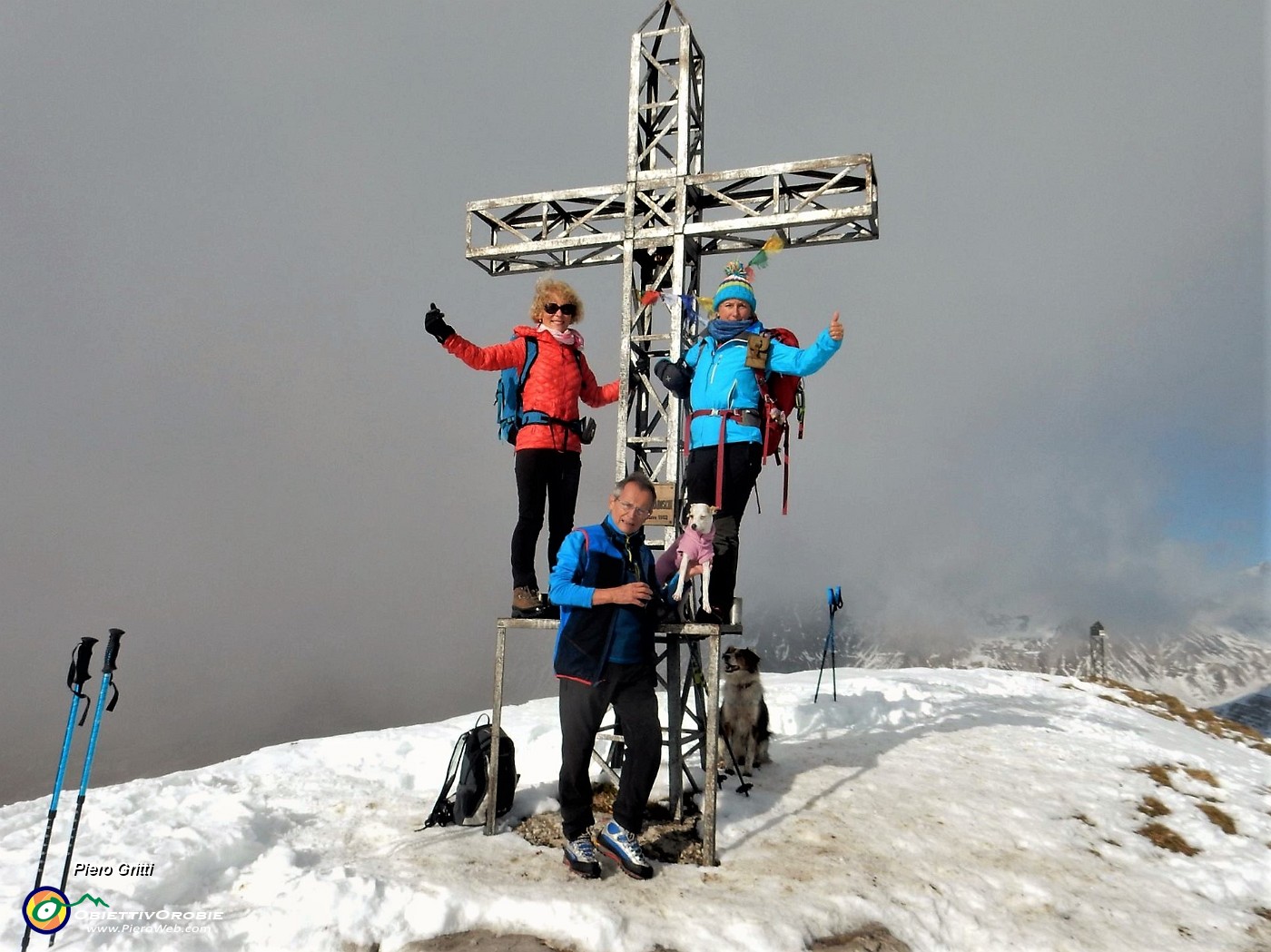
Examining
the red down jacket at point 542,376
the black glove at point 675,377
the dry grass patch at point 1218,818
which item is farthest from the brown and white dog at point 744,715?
the dry grass patch at point 1218,818

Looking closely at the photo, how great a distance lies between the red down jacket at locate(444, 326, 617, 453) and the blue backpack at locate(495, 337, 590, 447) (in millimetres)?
41

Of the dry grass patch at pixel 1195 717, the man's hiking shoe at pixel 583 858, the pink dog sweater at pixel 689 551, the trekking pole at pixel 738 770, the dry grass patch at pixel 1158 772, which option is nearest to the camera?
the man's hiking shoe at pixel 583 858

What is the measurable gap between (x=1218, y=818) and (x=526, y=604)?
21.8 feet

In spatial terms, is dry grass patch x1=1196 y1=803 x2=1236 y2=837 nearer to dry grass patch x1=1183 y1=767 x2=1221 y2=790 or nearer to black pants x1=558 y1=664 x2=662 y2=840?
dry grass patch x1=1183 y1=767 x2=1221 y2=790

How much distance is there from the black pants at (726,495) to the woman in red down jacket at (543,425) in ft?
3.90

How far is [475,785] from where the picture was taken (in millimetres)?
5941

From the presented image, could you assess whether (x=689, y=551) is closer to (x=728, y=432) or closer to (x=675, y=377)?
(x=728, y=432)

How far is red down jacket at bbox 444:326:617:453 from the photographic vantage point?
253 inches

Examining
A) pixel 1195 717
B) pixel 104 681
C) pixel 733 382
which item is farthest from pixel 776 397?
pixel 1195 717

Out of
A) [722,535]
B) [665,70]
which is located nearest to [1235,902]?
[722,535]

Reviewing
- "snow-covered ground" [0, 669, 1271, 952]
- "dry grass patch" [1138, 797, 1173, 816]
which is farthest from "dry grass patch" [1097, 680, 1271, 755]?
"dry grass patch" [1138, 797, 1173, 816]

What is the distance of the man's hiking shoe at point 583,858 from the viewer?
15.8 ft

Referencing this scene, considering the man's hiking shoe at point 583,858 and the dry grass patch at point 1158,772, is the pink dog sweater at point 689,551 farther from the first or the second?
the dry grass patch at point 1158,772

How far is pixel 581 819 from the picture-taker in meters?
4.99
